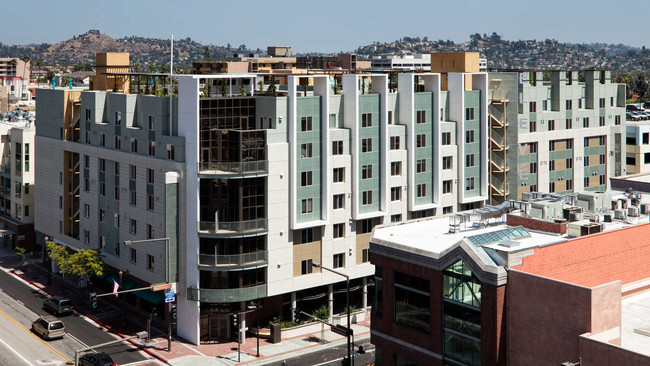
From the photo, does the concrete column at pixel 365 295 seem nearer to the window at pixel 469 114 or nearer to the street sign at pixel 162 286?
the street sign at pixel 162 286

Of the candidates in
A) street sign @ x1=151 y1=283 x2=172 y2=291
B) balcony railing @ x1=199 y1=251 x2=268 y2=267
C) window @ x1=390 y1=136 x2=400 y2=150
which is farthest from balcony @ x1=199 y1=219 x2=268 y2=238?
window @ x1=390 y1=136 x2=400 y2=150

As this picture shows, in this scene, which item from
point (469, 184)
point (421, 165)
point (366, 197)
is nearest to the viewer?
point (366, 197)

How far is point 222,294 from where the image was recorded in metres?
73.6

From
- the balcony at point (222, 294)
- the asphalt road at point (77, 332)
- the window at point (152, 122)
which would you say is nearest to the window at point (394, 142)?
the balcony at point (222, 294)

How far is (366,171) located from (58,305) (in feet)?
110

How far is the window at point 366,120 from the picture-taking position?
267 ft

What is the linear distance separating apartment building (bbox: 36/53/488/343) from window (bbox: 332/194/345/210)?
0.15 metres

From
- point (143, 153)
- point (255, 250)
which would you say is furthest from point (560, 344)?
point (143, 153)

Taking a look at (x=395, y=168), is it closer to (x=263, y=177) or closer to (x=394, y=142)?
(x=394, y=142)

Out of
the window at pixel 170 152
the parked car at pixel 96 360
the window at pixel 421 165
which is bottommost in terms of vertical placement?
the parked car at pixel 96 360

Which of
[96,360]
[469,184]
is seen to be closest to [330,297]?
[469,184]

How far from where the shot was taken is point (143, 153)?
80.6 meters

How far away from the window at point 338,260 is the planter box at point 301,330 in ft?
19.8

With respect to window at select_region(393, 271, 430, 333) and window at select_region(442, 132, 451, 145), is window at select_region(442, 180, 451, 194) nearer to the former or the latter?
window at select_region(442, 132, 451, 145)
